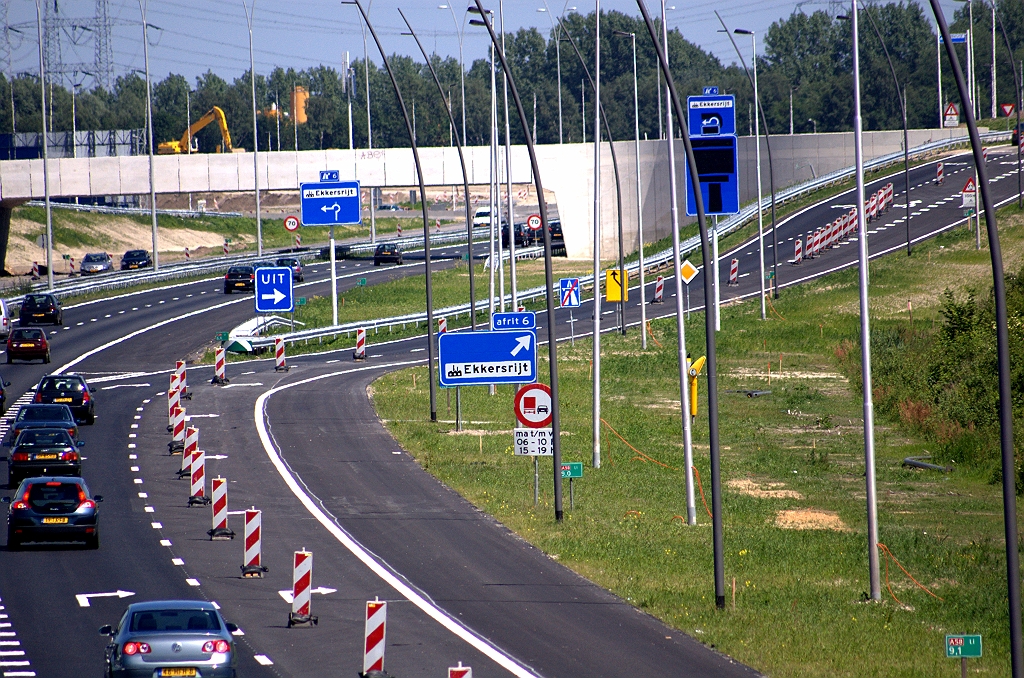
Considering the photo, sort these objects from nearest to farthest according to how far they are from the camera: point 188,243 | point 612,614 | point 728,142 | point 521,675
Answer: point 521,675, point 612,614, point 728,142, point 188,243

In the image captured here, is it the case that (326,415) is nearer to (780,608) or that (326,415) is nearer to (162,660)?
(780,608)

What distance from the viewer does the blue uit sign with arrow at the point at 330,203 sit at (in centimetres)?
5409

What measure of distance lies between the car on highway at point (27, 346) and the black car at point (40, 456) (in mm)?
23235

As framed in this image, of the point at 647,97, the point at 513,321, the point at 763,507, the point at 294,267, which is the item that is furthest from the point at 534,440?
the point at 647,97

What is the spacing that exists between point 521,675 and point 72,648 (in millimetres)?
6153

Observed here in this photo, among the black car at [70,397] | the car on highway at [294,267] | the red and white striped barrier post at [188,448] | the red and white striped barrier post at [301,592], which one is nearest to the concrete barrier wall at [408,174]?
the car on highway at [294,267]

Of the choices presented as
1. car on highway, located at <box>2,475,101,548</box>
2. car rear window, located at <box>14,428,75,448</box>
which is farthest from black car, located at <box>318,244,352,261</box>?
car on highway, located at <box>2,475,101,548</box>

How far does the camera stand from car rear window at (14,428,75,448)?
103ft

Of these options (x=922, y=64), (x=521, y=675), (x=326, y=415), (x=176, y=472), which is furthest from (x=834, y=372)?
(x=922, y=64)

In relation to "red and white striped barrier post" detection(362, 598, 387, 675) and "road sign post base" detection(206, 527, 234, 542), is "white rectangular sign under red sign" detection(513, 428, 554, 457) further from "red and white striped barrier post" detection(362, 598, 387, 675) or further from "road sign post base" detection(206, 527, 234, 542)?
"red and white striped barrier post" detection(362, 598, 387, 675)

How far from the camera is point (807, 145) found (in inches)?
4003

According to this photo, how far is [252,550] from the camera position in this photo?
22.8 m

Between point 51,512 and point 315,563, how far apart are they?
4.98 metres

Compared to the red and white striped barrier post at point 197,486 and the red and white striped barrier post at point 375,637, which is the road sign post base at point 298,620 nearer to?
the red and white striped barrier post at point 375,637
